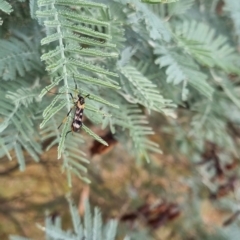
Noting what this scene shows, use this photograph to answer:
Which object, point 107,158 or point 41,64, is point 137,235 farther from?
point 41,64

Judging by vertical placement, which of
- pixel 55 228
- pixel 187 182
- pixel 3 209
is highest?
pixel 55 228

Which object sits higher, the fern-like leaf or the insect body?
the insect body

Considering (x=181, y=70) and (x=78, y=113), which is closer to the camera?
(x=78, y=113)

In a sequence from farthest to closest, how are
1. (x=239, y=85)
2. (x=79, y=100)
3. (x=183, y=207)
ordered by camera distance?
1. (x=183, y=207)
2. (x=239, y=85)
3. (x=79, y=100)

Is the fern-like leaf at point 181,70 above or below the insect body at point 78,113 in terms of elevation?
below

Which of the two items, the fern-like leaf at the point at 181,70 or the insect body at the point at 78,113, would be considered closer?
the insect body at the point at 78,113

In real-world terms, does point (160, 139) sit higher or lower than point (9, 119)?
lower

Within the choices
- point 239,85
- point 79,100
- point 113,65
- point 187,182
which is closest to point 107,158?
point 187,182

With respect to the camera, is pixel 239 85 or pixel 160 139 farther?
pixel 160 139

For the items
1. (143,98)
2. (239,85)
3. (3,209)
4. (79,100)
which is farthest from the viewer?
(3,209)

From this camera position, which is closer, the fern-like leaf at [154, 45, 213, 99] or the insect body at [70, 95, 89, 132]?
the insect body at [70, 95, 89, 132]
